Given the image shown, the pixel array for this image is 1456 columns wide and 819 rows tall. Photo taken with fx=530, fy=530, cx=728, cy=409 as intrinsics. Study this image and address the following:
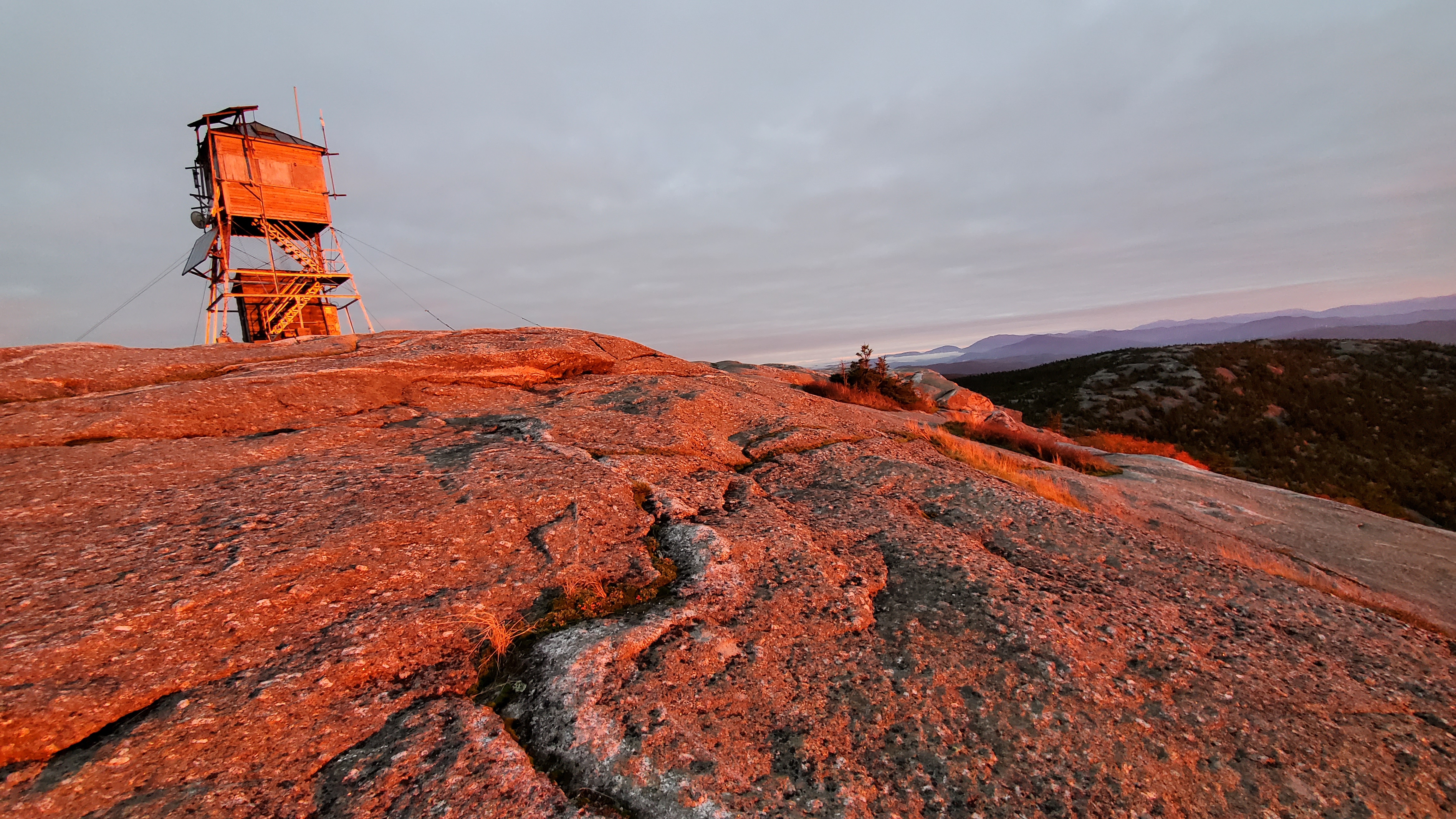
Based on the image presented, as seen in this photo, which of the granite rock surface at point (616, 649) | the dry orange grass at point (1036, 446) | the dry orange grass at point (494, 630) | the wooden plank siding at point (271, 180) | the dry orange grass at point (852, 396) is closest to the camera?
the granite rock surface at point (616, 649)

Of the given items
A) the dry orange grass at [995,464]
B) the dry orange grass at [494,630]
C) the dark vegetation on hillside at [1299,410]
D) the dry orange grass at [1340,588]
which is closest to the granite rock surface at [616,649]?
the dry orange grass at [494,630]

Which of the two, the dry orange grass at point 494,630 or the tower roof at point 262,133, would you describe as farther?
the tower roof at point 262,133

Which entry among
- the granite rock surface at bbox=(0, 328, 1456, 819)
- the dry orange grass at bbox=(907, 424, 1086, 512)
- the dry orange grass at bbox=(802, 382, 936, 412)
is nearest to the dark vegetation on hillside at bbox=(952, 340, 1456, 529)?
the dry orange grass at bbox=(802, 382, 936, 412)

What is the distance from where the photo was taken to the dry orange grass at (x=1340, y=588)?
4.48 metres

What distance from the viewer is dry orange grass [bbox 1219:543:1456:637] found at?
4477mm

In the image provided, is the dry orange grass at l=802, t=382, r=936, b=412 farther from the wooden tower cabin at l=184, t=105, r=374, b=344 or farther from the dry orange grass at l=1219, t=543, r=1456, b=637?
the wooden tower cabin at l=184, t=105, r=374, b=344

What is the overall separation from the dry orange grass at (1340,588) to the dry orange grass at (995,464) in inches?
55.0

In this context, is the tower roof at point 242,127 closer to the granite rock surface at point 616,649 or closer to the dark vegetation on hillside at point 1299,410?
the granite rock surface at point 616,649

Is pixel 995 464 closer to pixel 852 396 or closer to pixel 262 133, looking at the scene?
pixel 852 396

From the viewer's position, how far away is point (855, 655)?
3080mm

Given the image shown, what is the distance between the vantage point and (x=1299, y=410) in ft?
93.6

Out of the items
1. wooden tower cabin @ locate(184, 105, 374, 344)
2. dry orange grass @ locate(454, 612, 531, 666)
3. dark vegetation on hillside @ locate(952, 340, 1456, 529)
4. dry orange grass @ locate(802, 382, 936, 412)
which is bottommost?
dark vegetation on hillside @ locate(952, 340, 1456, 529)

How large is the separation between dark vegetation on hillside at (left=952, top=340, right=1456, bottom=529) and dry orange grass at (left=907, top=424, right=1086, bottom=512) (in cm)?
1109

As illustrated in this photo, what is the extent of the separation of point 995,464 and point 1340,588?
11.5 ft
